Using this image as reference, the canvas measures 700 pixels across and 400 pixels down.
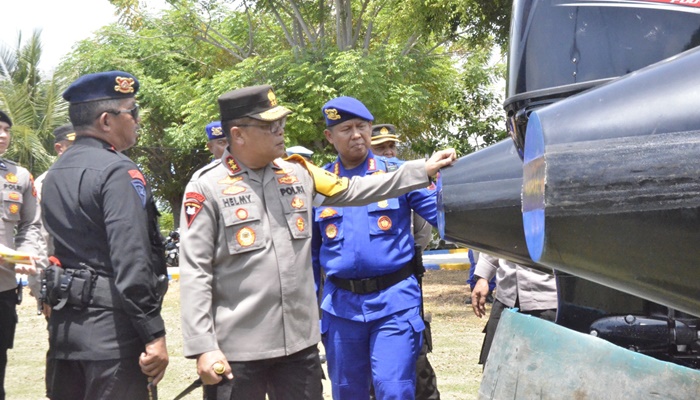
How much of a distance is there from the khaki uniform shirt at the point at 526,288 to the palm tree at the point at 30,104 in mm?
22924

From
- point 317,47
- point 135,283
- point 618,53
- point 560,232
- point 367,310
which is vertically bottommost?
point 367,310

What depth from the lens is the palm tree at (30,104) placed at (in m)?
26.4

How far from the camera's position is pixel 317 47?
22922mm

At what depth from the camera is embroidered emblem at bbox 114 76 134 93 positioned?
3.95 m

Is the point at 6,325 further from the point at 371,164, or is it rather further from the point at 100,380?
the point at 371,164

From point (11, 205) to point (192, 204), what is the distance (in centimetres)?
308

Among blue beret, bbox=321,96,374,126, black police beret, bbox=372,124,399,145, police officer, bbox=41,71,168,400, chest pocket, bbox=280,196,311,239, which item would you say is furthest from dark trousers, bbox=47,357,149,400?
black police beret, bbox=372,124,399,145

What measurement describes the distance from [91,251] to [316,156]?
17200mm

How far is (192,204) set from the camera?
3.80m

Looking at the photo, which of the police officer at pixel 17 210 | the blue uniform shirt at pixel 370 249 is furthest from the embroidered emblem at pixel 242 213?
the police officer at pixel 17 210

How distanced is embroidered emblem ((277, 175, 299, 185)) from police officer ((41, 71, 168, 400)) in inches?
21.3

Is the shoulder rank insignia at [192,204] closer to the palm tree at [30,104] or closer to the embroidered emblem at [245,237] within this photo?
the embroidered emblem at [245,237]

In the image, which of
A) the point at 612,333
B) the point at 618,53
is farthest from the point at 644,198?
the point at 612,333

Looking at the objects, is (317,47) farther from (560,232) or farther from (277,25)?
(560,232)
